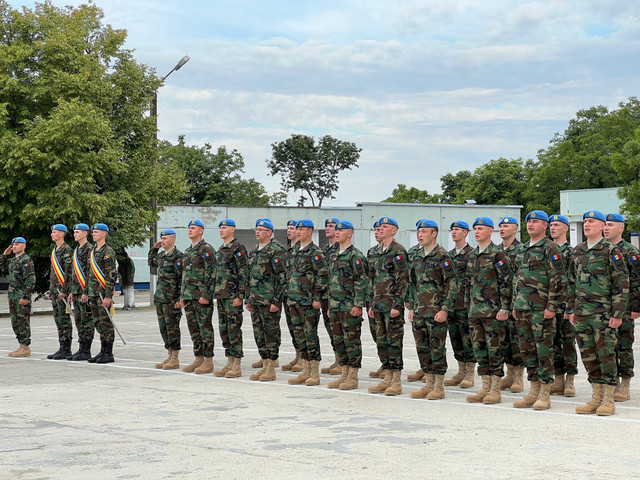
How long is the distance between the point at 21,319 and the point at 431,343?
8.39 m

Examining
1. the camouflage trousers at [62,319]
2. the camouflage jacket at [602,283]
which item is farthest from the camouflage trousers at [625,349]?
the camouflage trousers at [62,319]

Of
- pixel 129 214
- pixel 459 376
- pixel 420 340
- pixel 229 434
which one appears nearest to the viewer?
pixel 229 434

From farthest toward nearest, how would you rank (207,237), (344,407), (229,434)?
1. (207,237)
2. (344,407)
3. (229,434)

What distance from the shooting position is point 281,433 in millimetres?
8133

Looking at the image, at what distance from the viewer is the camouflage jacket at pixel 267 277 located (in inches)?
Result: 472

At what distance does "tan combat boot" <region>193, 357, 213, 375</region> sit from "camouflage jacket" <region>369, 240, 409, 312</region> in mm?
3214

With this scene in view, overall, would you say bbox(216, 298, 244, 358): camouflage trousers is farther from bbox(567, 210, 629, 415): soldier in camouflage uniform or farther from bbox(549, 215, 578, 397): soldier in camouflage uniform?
bbox(567, 210, 629, 415): soldier in camouflage uniform

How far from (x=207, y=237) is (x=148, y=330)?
22.2 metres

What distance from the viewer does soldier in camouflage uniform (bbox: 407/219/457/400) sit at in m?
10.2

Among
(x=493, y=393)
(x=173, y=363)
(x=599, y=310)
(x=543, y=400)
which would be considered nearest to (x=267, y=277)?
(x=173, y=363)

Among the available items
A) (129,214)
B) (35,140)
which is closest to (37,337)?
(35,140)

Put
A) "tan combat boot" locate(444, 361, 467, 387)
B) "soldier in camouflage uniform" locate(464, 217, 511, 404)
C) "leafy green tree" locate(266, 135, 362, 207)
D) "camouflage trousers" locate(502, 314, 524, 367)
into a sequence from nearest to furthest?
"soldier in camouflage uniform" locate(464, 217, 511, 404) < "camouflage trousers" locate(502, 314, 524, 367) < "tan combat boot" locate(444, 361, 467, 387) < "leafy green tree" locate(266, 135, 362, 207)

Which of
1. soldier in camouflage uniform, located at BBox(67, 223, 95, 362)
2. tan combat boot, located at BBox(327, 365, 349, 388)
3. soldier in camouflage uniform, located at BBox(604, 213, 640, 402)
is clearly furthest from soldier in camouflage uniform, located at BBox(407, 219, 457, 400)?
soldier in camouflage uniform, located at BBox(67, 223, 95, 362)

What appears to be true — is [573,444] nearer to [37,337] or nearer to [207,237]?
[37,337]
